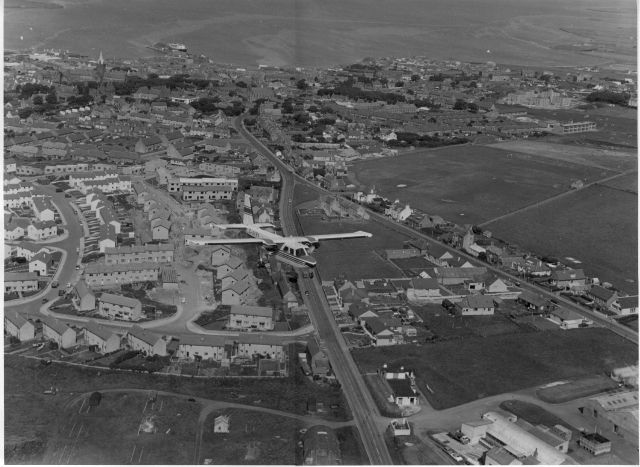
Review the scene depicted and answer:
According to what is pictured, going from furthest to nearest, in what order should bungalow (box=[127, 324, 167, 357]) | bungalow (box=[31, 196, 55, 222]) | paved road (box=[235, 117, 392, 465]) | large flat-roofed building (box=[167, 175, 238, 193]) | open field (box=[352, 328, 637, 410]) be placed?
large flat-roofed building (box=[167, 175, 238, 193])
bungalow (box=[31, 196, 55, 222])
bungalow (box=[127, 324, 167, 357])
open field (box=[352, 328, 637, 410])
paved road (box=[235, 117, 392, 465])

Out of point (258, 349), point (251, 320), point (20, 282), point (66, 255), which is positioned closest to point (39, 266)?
point (20, 282)

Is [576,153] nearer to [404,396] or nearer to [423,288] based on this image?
[423,288]

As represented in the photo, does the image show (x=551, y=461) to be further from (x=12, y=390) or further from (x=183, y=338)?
(x=12, y=390)

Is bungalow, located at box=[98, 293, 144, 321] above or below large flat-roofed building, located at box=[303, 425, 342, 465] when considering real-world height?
below

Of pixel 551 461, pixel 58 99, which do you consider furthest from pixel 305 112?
pixel 551 461

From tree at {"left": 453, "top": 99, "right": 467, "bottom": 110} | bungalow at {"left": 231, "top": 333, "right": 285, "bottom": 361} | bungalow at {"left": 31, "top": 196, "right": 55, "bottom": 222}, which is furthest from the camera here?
tree at {"left": 453, "top": 99, "right": 467, "bottom": 110}

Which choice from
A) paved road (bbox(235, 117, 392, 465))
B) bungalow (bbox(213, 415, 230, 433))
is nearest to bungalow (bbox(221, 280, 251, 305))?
paved road (bbox(235, 117, 392, 465))

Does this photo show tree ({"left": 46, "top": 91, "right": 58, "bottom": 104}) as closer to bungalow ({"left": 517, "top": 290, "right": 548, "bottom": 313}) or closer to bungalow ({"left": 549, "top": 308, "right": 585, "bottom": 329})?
bungalow ({"left": 517, "top": 290, "right": 548, "bottom": 313})
